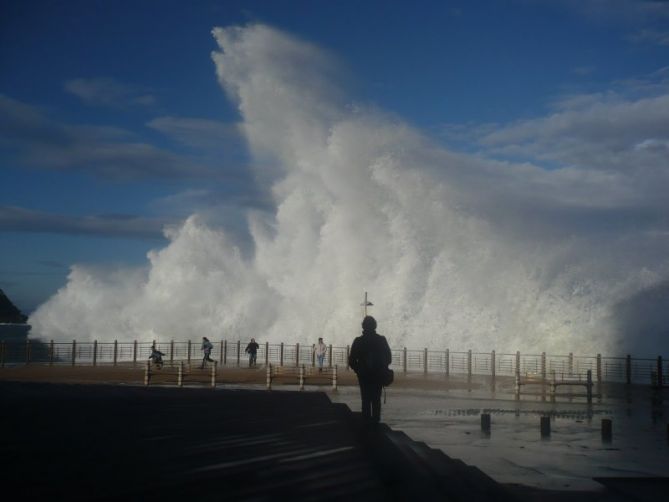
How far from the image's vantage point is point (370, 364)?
36.9 feet

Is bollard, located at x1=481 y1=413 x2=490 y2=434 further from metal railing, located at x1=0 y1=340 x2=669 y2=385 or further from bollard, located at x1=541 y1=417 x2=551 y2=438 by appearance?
metal railing, located at x1=0 y1=340 x2=669 y2=385

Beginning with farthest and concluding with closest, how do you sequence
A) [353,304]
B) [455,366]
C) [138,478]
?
[353,304] < [455,366] < [138,478]

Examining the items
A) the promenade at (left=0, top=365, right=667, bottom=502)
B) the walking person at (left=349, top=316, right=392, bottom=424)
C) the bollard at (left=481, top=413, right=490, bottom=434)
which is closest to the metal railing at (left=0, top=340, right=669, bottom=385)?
the bollard at (left=481, top=413, right=490, bottom=434)

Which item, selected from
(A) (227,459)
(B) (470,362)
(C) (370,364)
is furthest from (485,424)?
(B) (470,362)

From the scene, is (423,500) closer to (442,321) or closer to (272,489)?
(272,489)

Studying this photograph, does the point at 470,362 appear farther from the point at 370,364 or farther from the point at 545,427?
the point at 370,364

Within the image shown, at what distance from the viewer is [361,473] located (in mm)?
7715

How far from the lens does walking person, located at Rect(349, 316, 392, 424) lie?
36.9 ft

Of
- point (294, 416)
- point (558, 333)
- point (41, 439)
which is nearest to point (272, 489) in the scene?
point (41, 439)

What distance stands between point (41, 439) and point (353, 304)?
4929 centimetres

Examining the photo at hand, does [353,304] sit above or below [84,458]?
above

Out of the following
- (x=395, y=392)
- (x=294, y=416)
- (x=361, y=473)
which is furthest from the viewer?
(x=395, y=392)

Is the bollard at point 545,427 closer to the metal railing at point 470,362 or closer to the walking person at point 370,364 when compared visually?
the walking person at point 370,364

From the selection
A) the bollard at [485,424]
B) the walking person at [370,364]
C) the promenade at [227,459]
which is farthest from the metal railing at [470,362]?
the walking person at [370,364]
